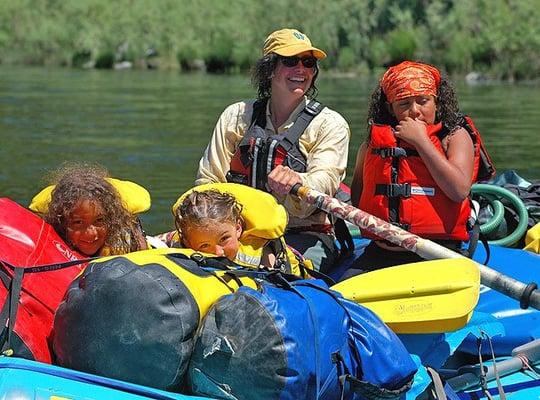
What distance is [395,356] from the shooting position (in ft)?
8.18

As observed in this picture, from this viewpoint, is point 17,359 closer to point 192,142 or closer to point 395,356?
point 395,356

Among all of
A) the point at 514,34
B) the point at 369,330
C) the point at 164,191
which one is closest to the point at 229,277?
the point at 369,330

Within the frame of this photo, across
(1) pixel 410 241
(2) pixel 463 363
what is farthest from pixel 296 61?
(2) pixel 463 363

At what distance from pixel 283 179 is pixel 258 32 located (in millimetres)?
36741

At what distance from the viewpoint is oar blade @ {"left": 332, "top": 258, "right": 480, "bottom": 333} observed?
2.85m

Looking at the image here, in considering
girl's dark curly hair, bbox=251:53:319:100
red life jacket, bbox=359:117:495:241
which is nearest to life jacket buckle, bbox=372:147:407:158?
red life jacket, bbox=359:117:495:241

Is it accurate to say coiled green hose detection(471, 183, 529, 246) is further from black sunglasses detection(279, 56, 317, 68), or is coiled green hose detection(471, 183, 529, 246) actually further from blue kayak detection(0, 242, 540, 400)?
black sunglasses detection(279, 56, 317, 68)

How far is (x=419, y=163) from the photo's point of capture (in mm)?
3395

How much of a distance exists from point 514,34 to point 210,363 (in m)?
29.4

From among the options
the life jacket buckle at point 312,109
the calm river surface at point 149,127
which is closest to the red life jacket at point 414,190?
the life jacket buckle at point 312,109

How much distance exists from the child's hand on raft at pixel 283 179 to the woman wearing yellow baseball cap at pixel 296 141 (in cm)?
6

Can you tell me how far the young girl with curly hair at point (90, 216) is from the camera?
2.90 m

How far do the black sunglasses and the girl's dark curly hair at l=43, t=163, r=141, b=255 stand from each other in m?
0.91

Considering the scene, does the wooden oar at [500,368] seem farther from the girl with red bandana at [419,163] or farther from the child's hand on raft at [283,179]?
the child's hand on raft at [283,179]
